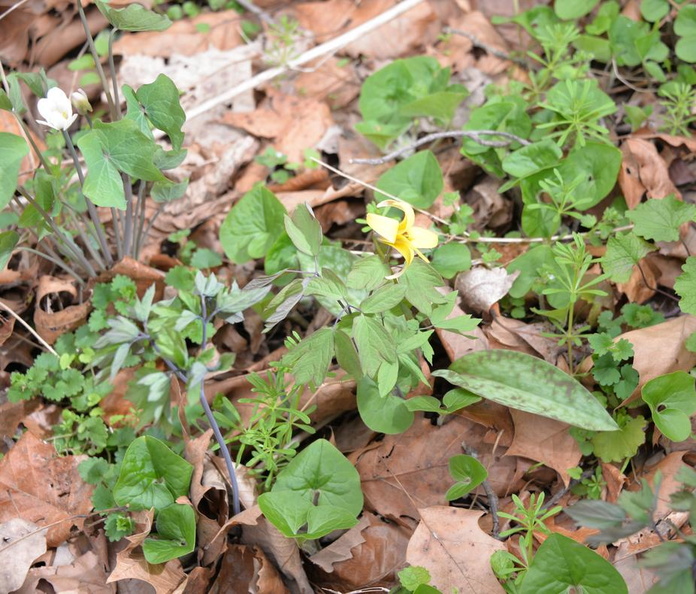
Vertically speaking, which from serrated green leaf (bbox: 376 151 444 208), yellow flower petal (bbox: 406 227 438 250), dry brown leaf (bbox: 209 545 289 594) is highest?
yellow flower petal (bbox: 406 227 438 250)

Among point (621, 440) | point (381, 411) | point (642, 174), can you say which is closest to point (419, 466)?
point (381, 411)

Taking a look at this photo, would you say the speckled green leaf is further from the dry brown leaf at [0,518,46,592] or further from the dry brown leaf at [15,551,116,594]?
the dry brown leaf at [0,518,46,592]

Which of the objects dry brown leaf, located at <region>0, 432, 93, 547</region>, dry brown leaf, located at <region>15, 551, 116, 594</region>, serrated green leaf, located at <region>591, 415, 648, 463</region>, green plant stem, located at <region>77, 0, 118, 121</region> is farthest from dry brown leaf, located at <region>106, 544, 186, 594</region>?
green plant stem, located at <region>77, 0, 118, 121</region>

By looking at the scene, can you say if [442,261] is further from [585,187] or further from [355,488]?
[355,488]

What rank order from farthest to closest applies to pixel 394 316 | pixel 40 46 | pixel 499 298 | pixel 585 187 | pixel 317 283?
pixel 40 46, pixel 585 187, pixel 499 298, pixel 394 316, pixel 317 283

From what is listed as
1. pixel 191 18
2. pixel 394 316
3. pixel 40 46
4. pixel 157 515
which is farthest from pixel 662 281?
pixel 40 46

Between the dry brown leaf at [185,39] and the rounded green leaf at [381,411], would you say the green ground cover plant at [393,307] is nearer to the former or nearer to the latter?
the rounded green leaf at [381,411]
